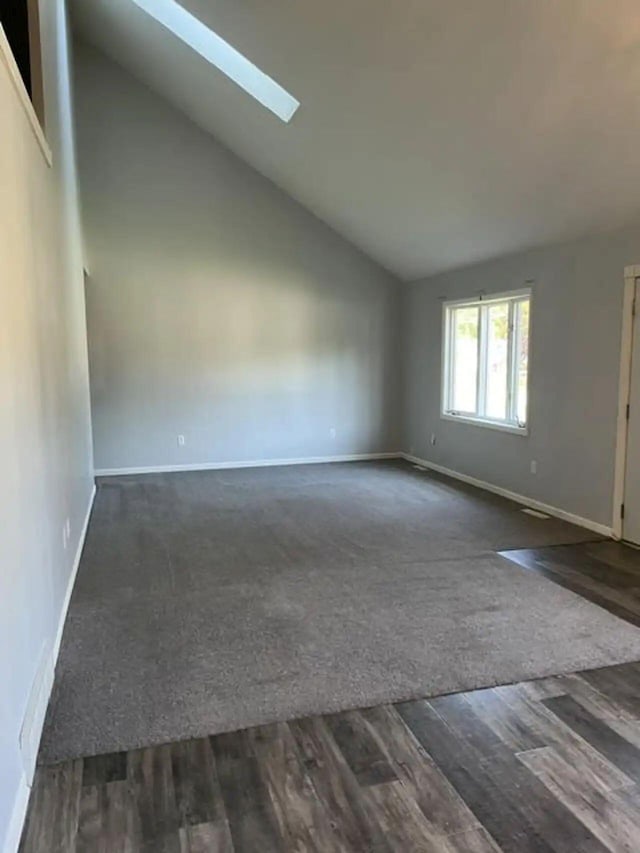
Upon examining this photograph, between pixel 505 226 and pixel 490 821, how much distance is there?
15.3ft

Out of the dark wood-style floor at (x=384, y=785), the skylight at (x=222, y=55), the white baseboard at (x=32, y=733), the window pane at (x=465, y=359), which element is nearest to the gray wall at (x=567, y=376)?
the window pane at (x=465, y=359)

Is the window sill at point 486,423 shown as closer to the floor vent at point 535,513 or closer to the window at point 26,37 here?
the floor vent at point 535,513

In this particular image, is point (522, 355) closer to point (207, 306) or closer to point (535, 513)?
point (535, 513)

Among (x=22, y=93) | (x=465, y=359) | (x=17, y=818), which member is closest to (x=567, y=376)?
(x=465, y=359)

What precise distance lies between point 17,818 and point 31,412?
4.72ft

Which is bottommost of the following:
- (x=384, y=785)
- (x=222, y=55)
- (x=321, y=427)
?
(x=384, y=785)

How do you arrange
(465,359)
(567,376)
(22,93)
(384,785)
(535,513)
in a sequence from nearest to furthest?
(384,785) < (22,93) < (567,376) < (535,513) < (465,359)

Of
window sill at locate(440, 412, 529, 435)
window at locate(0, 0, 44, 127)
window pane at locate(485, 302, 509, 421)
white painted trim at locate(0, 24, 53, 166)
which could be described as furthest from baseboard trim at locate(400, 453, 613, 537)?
window at locate(0, 0, 44, 127)

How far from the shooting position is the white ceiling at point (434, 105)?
10.9 feet

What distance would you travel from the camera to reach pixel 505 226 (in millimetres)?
5344

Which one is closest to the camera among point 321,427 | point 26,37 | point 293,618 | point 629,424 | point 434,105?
point 26,37

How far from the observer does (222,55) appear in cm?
525

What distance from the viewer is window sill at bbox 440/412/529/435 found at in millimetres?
5812

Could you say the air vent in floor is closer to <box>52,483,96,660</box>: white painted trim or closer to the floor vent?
the floor vent
